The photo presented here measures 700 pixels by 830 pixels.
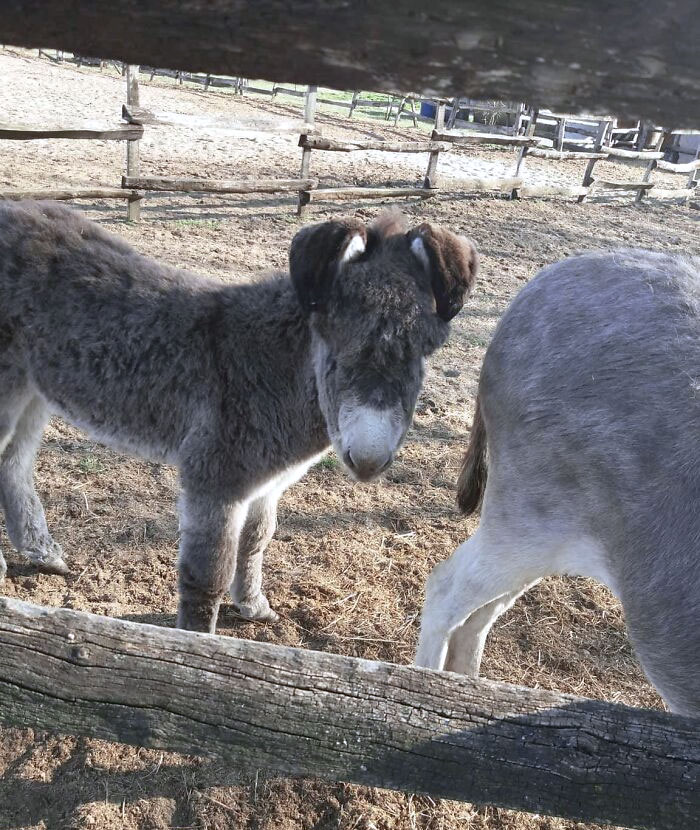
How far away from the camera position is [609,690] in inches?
140

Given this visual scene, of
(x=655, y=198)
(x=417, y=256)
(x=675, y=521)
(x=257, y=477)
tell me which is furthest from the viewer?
(x=655, y=198)

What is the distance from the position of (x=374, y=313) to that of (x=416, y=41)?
173 centimetres

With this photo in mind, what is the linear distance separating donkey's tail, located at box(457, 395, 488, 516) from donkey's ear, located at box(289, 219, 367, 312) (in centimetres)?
104

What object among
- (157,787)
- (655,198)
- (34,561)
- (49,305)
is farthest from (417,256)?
(655,198)

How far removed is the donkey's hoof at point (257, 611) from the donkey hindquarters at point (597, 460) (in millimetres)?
925

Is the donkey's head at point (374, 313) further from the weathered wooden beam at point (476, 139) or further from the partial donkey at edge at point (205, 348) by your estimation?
the weathered wooden beam at point (476, 139)

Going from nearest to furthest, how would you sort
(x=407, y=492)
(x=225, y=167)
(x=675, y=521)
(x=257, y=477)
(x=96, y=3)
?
1. (x=96, y=3)
2. (x=675, y=521)
3. (x=257, y=477)
4. (x=407, y=492)
5. (x=225, y=167)

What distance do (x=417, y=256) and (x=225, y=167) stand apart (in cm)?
1138

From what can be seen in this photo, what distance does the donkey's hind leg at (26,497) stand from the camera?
3.76 meters

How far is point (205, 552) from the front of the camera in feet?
9.97

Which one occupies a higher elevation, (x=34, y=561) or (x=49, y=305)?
(x=49, y=305)

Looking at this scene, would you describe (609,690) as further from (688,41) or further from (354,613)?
(688,41)

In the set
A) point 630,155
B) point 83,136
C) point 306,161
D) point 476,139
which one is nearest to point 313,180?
point 306,161

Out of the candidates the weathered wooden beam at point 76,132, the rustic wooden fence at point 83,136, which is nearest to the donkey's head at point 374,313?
the rustic wooden fence at point 83,136
